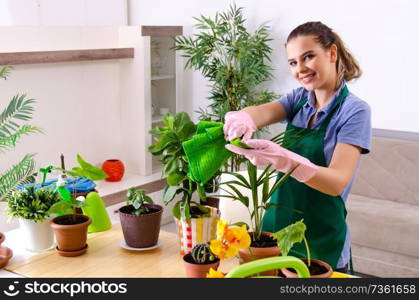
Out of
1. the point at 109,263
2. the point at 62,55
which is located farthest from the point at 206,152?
the point at 62,55

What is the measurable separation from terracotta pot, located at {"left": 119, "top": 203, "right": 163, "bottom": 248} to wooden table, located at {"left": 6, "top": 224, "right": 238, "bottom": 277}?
0.11 ft

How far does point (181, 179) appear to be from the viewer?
1.79 metres

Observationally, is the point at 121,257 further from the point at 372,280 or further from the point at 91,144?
the point at 91,144

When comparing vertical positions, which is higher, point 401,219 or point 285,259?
point 285,259

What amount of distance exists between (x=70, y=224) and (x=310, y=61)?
969 millimetres

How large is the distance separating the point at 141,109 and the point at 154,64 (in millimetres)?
535

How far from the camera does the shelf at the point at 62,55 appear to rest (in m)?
3.93

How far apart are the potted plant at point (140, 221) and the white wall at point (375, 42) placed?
9.64ft

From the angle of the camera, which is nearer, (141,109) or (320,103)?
(320,103)

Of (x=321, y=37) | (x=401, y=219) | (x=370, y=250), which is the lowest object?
(x=370, y=250)

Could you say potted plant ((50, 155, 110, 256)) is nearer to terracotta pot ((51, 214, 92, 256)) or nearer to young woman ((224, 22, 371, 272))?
terracotta pot ((51, 214, 92, 256))

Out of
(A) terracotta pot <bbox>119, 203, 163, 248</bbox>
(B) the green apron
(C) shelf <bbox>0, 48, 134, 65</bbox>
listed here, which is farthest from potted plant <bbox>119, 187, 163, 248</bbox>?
(C) shelf <bbox>0, 48, 134, 65</bbox>

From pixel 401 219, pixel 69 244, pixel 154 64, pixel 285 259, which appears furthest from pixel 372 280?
pixel 154 64

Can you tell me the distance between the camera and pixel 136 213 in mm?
1872
